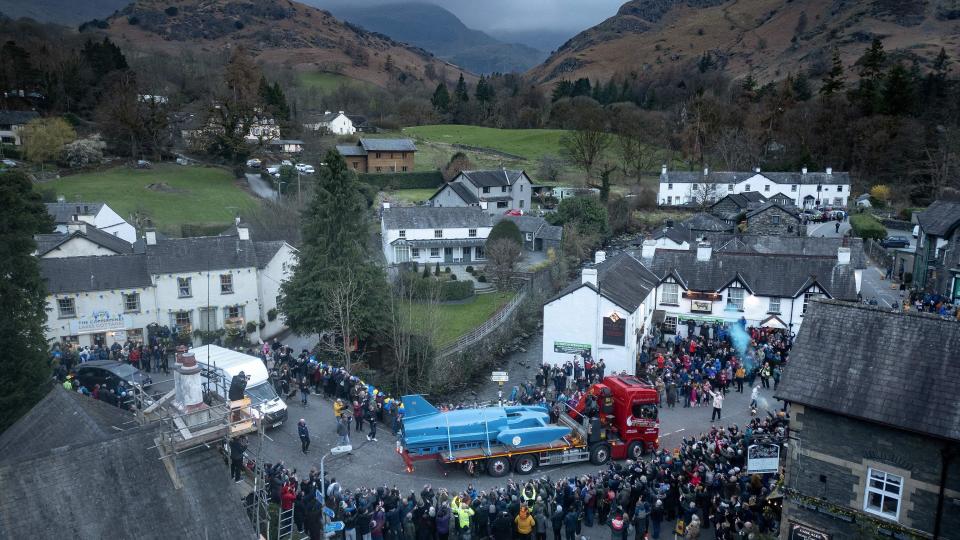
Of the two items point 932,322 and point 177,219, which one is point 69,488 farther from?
point 177,219

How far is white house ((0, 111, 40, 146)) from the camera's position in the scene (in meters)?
73.9

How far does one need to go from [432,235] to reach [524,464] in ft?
113

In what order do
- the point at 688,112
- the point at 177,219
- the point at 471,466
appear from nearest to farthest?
the point at 471,466
the point at 177,219
the point at 688,112

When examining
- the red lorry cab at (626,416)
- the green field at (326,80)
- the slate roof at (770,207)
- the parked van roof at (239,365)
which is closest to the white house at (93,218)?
the parked van roof at (239,365)

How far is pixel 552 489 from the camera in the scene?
711 inches

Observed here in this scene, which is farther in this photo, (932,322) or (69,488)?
(932,322)

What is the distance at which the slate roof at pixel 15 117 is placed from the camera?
74.1m

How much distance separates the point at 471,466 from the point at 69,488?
1160cm

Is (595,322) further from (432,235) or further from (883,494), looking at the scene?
(432,235)

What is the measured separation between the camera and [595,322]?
30672 millimetres

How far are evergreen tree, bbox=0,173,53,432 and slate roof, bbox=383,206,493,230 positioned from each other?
32730mm

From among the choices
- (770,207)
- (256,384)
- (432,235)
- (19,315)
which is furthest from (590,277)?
(770,207)

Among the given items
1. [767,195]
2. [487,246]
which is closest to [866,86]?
[767,195]

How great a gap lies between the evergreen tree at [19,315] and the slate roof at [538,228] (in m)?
38.4
